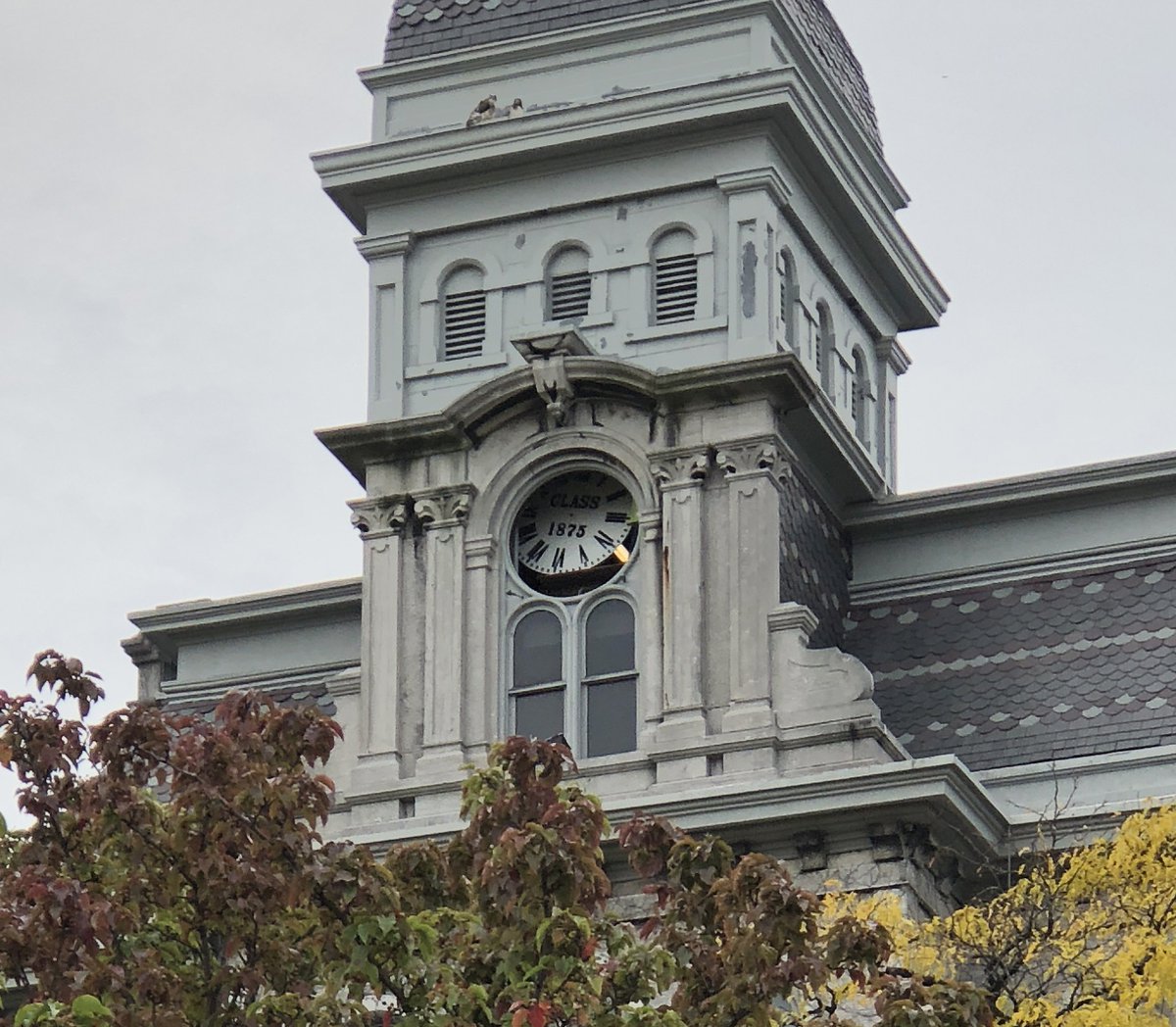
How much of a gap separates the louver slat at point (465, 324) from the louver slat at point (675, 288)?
81.3 inches

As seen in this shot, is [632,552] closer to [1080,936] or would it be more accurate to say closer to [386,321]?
[386,321]

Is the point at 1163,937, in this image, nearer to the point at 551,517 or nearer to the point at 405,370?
the point at 551,517

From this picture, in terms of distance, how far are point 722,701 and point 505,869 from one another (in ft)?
41.0

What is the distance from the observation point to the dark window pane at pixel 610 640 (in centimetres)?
3838

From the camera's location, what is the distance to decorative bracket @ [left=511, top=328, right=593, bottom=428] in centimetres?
3859

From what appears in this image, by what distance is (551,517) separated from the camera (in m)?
39.3

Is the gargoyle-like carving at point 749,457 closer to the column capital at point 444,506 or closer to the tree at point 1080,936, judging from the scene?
the column capital at point 444,506

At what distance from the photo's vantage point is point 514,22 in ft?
139

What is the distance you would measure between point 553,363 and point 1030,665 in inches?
237

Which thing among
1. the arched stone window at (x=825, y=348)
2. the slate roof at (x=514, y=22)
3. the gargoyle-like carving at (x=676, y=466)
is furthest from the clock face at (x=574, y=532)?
the slate roof at (x=514, y=22)

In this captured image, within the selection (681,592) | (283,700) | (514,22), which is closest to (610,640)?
(681,592)

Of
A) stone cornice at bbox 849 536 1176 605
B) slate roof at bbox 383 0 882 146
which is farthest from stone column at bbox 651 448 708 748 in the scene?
slate roof at bbox 383 0 882 146

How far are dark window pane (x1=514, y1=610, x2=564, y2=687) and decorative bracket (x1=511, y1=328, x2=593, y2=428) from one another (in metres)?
2.16

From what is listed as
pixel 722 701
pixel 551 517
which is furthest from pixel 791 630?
pixel 551 517
